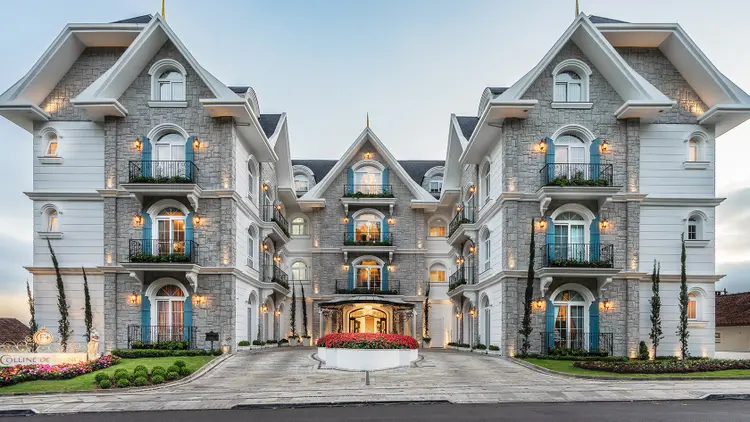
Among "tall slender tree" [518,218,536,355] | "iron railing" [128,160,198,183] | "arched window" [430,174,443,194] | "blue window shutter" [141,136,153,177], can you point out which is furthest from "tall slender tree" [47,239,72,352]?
"arched window" [430,174,443,194]

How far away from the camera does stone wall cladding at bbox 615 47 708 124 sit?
27.0 meters

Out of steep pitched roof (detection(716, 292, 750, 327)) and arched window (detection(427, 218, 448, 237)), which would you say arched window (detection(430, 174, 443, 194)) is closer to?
arched window (detection(427, 218, 448, 237))

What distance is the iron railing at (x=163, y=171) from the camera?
24.5 meters

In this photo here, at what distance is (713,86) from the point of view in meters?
26.0

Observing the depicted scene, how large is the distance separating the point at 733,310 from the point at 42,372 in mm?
40077

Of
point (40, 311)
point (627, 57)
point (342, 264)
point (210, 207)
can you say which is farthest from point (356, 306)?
point (627, 57)

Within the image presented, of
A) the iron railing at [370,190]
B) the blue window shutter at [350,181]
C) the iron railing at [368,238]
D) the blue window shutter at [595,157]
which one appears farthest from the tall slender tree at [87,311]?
the blue window shutter at [595,157]

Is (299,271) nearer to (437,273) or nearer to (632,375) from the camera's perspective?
(437,273)

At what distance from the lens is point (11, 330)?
107ft

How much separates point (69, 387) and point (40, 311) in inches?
443

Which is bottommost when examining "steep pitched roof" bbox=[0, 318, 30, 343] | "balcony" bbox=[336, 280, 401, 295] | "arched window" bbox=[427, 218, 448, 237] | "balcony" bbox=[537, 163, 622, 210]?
"steep pitched roof" bbox=[0, 318, 30, 343]

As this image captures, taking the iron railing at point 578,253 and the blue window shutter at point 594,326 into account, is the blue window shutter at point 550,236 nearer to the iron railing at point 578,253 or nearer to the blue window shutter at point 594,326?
the iron railing at point 578,253

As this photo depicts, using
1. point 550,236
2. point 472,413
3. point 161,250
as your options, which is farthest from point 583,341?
point 161,250

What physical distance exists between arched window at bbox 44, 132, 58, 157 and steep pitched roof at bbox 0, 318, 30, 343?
32.8 ft
